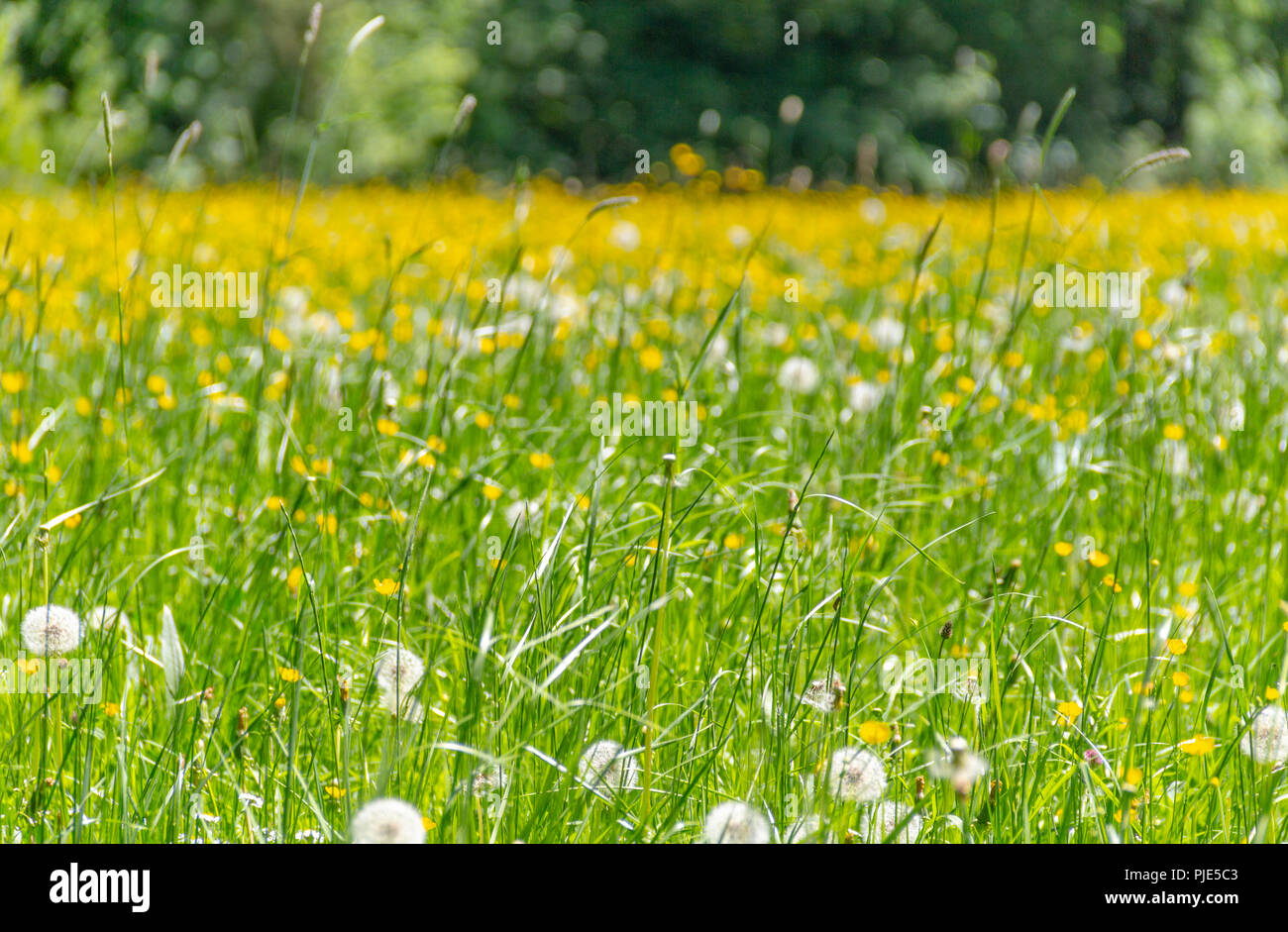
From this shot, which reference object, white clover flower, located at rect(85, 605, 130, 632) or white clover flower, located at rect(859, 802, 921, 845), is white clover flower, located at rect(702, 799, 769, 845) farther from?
white clover flower, located at rect(85, 605, 130, 632)

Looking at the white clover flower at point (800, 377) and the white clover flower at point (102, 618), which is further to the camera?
the white clover flower at point (800, 377)

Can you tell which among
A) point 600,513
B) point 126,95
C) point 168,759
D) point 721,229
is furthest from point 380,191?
point 168,759

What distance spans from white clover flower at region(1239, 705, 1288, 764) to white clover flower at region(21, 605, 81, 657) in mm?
1518

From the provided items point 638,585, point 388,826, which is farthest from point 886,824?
point 388,826

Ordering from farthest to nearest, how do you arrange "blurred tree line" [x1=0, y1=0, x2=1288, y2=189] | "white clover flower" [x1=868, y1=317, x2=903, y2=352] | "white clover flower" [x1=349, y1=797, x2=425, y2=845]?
"blurred tree line" [x1=0, y1=0, x2=1288, y2=189], "white clover flower" [x1=868, y1=317, x2=903, y2=352], "white clover flower" [x1=349, y1=797, x2=425, y2=845]

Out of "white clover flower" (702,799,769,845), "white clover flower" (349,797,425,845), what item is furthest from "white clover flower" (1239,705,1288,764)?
"white clover flower" (349,797,425,845)

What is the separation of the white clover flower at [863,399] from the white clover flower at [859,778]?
63.0 inches

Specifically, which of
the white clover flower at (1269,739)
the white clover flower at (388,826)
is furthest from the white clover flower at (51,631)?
the white clover flower at (1269,739)

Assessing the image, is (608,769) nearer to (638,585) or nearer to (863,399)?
(638,585)

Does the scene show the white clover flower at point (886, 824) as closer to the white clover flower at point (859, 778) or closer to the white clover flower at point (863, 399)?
the white clover flower at point (859, 778)

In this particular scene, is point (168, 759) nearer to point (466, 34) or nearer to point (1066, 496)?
point (1066, 496)

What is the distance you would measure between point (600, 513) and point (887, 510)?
0.56 metres

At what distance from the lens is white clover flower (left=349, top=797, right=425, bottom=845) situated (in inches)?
46.1

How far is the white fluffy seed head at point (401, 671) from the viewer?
5.20 ft
